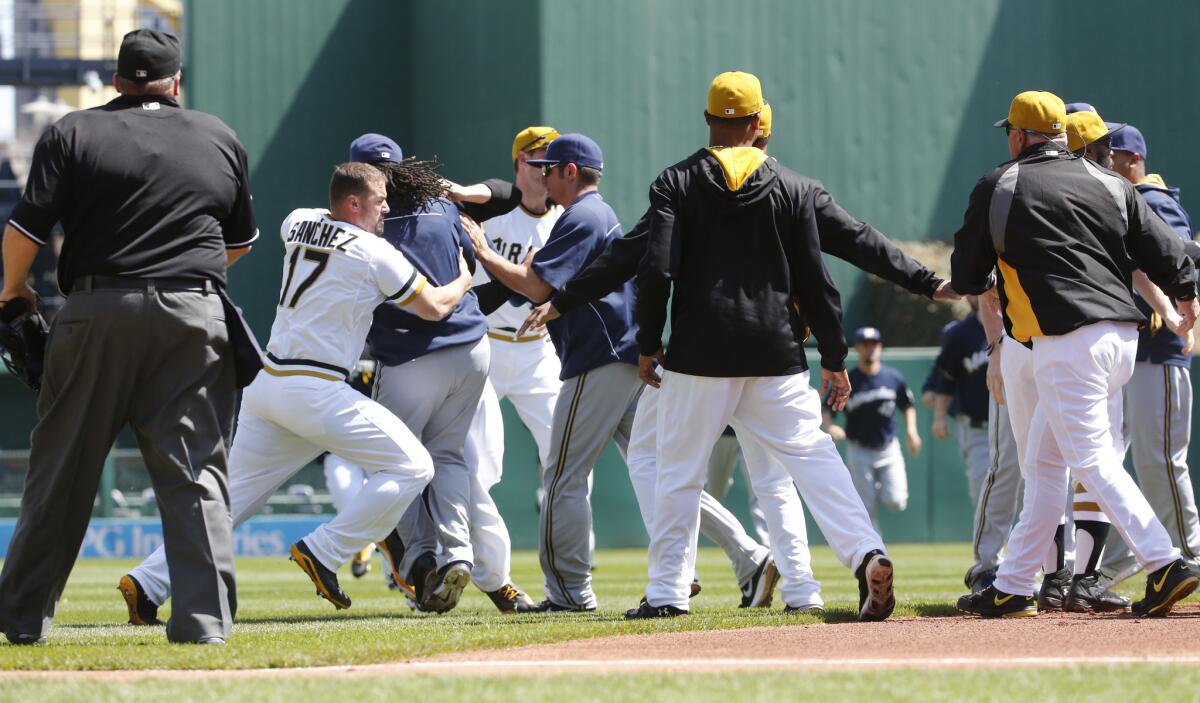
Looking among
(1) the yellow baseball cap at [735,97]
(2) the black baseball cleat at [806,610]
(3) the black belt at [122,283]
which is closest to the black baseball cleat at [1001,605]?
(2) the black baseball cleat at [806,610]

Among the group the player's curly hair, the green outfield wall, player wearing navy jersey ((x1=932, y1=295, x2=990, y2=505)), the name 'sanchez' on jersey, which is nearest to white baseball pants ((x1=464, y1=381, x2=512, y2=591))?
the player's curly hair

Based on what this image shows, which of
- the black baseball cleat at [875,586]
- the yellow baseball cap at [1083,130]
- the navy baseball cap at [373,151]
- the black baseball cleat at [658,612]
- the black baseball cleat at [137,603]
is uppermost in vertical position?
the yellow baseball cap at [1083,130]

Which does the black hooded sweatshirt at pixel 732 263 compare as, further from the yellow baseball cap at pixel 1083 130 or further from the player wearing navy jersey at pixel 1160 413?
the player wearing navy jersey at pixel 1160 413

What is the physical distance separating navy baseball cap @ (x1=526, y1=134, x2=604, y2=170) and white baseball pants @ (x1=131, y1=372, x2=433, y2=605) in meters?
1.55

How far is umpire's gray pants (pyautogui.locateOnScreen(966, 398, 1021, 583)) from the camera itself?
826cm

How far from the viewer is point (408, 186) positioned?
8.17 metres

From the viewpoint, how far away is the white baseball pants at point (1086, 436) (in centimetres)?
667

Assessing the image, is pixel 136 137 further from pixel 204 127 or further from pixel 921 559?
pixel 921 559

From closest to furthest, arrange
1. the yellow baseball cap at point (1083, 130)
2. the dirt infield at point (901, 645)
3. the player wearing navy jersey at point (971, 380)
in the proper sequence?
→ the dirt infield at point (901, 645) → the yellow baseball cap at point (1083, 130) → the player wearing navy jersey at point (971, 380)

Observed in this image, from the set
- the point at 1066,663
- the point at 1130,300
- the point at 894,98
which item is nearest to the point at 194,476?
the point at 1066,663

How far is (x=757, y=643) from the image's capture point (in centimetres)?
600

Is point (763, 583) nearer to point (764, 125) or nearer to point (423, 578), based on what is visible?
point (423, 578)

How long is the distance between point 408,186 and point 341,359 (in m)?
1.05

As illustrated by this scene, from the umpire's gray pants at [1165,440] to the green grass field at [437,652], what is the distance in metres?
0.97
